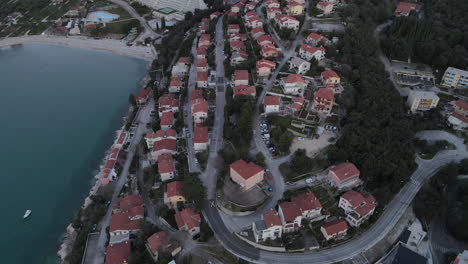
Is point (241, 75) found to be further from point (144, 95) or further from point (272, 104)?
point (144, 95)

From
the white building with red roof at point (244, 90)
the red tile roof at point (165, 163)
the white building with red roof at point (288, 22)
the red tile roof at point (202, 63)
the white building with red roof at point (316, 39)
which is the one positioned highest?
the white building with red roof at point (288, 22)

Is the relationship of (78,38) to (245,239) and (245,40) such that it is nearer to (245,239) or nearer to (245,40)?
(245,40)

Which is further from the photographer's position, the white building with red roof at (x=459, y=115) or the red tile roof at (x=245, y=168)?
the white building with red roof at (x=459, y=115)

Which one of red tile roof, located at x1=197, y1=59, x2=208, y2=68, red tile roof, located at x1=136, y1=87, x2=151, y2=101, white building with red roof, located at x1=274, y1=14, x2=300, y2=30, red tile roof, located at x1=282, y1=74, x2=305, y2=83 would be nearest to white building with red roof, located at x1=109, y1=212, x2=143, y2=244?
red tile roof, located at x1=136, y1=87, x2=151, y2=101

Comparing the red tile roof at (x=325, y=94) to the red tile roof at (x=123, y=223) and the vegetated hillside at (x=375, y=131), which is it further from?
the red tile roof at (x=123, y=223)

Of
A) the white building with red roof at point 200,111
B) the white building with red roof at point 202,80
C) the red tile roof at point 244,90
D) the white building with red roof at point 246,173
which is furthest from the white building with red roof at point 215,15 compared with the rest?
the white building with red roof at point 246,173

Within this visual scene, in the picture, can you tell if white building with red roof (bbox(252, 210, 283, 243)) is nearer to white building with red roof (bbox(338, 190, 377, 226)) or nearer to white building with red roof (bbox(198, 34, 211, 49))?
white building with red roof (bbox(338, 190, 377, 226))

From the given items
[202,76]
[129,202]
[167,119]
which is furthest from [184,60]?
[129,202]
